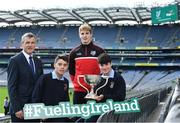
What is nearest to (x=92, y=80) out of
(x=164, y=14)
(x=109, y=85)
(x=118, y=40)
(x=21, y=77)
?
(x=109, y=85)

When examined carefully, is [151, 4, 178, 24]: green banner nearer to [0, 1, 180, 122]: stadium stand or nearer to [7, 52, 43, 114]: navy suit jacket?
[0, 1, 180, 122]: stadium stand

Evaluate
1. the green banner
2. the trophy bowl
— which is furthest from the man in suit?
the green banner

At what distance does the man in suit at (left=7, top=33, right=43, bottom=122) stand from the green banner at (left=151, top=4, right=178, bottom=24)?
32.3 meters

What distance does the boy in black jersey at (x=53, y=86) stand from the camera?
520 cm

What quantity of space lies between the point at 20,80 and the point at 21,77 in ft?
0.13

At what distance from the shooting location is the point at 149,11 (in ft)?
122

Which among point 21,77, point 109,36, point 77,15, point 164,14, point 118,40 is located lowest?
point 118,40

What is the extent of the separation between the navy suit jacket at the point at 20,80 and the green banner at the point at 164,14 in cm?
3232

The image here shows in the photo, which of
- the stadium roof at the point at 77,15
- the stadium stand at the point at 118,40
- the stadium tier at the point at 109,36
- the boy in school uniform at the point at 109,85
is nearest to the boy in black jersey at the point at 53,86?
the boy in school uniform at the point at 109,85

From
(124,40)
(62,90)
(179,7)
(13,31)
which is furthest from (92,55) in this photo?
(13,31)

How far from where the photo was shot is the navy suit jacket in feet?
17.4

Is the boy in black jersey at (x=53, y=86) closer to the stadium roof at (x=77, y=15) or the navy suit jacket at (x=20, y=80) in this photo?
the navy suit jacket at (x=20, y=80)

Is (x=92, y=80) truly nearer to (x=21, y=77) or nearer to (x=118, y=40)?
(x=21, y=77)

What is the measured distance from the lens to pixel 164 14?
38.4 metres
